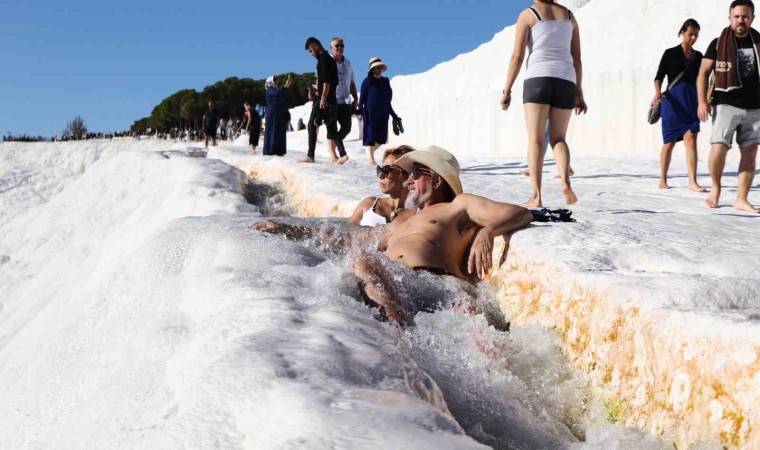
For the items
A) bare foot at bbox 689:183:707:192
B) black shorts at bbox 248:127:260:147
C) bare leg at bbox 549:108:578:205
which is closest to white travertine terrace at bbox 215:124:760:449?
bare leg at bbox 549:108:578:205

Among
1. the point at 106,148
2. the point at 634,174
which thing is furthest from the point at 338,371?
the point at 106,148

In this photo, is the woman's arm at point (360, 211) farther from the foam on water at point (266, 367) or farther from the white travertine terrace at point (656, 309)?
the white travertine terrace at point (656, 309)

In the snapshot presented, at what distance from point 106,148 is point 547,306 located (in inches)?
525

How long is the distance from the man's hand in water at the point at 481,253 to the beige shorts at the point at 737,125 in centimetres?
268

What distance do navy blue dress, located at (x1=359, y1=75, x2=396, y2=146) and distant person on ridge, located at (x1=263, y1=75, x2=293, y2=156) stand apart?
1694 millimetres

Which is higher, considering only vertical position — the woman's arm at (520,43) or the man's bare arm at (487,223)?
the woman's arm at (520,43)

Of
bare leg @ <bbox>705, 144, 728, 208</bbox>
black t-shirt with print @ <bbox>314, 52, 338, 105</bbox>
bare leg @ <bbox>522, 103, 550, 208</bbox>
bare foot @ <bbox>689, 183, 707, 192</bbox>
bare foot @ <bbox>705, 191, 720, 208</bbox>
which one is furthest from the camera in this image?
black t-shirt with print @ <bbox>314, 52, 338, 105</bbox>

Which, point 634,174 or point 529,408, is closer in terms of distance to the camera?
point 529,408

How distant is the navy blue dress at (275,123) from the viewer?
1001 cm

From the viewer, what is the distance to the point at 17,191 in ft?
38.4

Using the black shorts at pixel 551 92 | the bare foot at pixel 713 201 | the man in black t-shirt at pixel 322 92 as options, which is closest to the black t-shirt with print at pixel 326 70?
the man in black t-shirt at pixel 322 92

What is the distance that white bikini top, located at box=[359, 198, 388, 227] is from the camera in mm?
3988

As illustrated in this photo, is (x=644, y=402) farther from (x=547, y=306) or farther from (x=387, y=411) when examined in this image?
(x=387, y=411)

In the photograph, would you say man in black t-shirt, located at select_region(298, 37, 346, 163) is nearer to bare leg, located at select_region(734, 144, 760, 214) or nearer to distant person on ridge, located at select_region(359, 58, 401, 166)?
distant person on ridge, located at select_region(359, 58, 401, 166)
